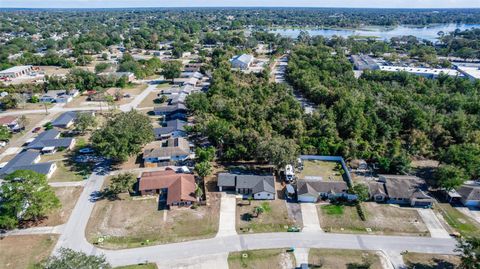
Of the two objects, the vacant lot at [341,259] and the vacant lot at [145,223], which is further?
the vacant lot at [145,223]

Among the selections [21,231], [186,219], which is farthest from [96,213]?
[186,219]

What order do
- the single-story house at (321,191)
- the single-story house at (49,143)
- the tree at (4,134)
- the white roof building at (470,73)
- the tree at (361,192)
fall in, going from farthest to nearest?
the white roof building at (470,73), the tree at (4,134), the single-story house at (49,143), the single-story house at (321,191), the tree at (361,192)

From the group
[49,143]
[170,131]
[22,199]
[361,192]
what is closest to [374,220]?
[361,192]

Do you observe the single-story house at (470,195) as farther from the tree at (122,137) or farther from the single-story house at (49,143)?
the single-story house at (49,143)

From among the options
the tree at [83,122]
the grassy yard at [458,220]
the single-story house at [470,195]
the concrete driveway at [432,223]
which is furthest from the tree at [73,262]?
the single-story house at [470,195]

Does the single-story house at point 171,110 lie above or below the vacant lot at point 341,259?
above

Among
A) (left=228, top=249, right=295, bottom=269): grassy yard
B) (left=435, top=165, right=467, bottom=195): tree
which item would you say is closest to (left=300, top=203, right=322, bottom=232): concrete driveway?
(left=228, top=249, right=295, bottom=269): grassy yard

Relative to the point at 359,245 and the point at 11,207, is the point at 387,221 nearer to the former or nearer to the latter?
the point at 359,245
